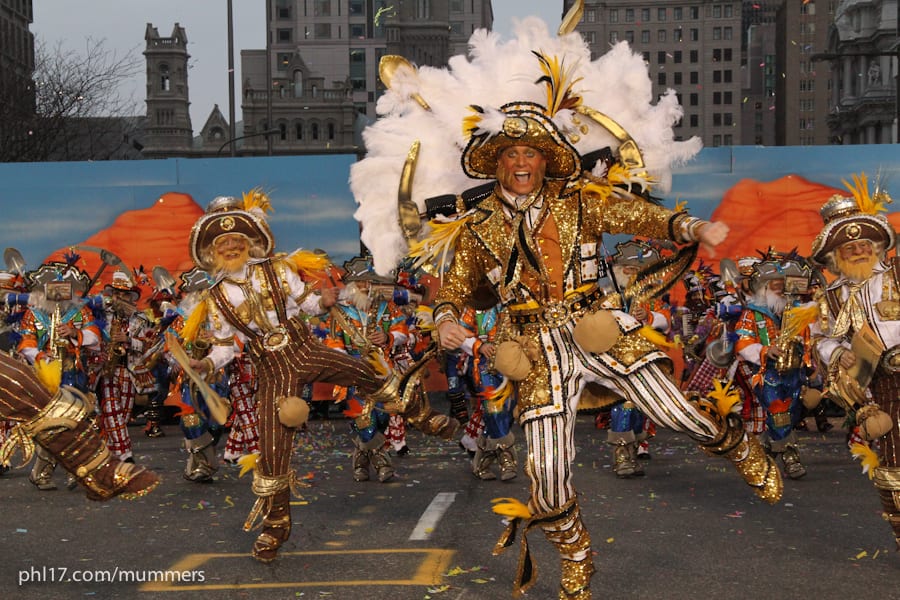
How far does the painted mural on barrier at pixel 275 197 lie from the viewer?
16766mm

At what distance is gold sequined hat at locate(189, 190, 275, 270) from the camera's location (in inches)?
287

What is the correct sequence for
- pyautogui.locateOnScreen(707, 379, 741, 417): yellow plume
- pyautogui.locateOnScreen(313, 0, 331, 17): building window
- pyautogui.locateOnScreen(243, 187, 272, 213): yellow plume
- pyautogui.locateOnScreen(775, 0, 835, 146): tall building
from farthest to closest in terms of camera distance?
pyautogui.locateOnScreen(775, 0, 835, 146): tall building
pyautogui.locateOnScreen(313, 0, 331, 17): building window
pyautogui.locateOnScreen(243, 187, 272, 213): yellow plume
pyautogui.locateOnScreen(707, 379, 741, 417): yellow plume

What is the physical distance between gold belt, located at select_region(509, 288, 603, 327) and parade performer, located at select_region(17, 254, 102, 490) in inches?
236

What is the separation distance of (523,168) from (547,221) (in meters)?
0.29

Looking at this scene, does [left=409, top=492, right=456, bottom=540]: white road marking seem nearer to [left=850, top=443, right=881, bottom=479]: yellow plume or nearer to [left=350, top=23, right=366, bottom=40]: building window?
[left=850, top=443, right=881, bottom=479]: yellow plume

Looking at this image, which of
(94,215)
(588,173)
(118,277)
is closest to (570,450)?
(588,173)

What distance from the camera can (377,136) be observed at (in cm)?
655

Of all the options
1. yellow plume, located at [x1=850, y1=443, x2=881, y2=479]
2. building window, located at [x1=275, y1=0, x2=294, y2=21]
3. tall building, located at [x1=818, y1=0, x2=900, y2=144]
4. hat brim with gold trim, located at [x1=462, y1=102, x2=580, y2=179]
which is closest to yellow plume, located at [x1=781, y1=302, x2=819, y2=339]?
yellow plume, located at [x1=850, y1=443, x2=881, y2=479]

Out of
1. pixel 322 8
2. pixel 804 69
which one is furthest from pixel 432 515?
pixel 804 69

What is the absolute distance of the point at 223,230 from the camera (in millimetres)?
7270

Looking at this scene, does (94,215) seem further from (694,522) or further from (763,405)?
(694,522)

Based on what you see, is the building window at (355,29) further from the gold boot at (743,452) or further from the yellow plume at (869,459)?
the gold boot at (743,452)

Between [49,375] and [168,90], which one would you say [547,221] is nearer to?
[49,375]

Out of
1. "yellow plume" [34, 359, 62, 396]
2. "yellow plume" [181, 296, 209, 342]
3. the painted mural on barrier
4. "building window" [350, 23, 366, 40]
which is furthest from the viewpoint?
"building window" [350, 23, 366, 40]
